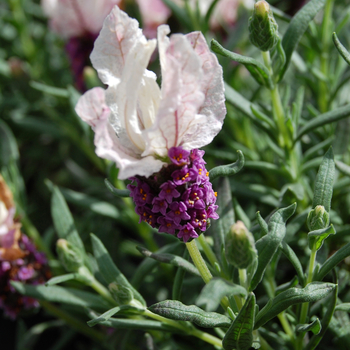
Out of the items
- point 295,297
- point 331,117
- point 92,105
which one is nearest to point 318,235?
point 295,297

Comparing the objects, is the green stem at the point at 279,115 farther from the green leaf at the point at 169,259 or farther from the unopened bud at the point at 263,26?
the green leaf at the point at 169,259

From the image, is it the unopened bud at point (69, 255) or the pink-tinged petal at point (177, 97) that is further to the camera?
the unopened bud at point (69, 255)

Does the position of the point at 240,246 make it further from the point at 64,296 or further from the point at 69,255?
the point at 64,296

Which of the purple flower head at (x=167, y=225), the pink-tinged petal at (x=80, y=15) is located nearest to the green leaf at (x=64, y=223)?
the purple flower head at (x=167, y=225)

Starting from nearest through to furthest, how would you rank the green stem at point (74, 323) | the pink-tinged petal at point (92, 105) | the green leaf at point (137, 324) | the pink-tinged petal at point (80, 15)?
the pink-tinged petal at point (92, 105) < the green leaf at point (137, 324) < the green stem at point (74, 323) < the pink-tinged petal at point (80, 15)

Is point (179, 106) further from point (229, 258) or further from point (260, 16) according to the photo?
point (260, 16)

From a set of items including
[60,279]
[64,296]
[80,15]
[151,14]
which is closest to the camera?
[60,279]

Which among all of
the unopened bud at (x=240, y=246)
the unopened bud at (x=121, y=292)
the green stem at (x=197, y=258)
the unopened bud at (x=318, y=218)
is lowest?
the unopened bud at (x=121, y=292)
